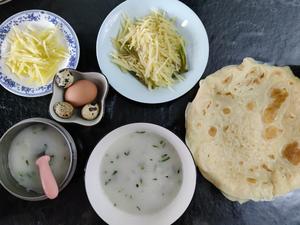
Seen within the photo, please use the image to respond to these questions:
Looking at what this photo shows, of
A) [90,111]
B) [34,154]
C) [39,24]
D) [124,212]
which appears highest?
[39,24]

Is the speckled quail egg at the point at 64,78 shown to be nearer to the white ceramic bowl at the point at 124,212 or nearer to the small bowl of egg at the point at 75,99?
the small bowl of egg at the point at 75,99

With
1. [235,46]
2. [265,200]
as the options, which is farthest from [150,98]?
[265,200]

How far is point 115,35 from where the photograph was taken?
59.5 inches

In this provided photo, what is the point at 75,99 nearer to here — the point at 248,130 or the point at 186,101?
the point at 186,101

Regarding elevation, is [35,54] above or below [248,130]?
above

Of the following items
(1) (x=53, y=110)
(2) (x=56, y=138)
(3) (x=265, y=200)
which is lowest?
(3) (x=265, y=200)

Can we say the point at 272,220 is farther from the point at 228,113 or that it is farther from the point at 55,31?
the point at 55,31

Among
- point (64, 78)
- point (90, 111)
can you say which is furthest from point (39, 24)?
point (90, 111)

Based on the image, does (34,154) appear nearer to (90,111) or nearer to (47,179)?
(47,179)

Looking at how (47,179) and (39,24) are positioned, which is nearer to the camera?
(47,179)

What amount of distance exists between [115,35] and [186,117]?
0.36m

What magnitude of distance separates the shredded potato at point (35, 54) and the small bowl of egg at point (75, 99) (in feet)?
0.41

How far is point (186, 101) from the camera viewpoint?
1530 millimetres

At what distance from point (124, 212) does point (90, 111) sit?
33cm
